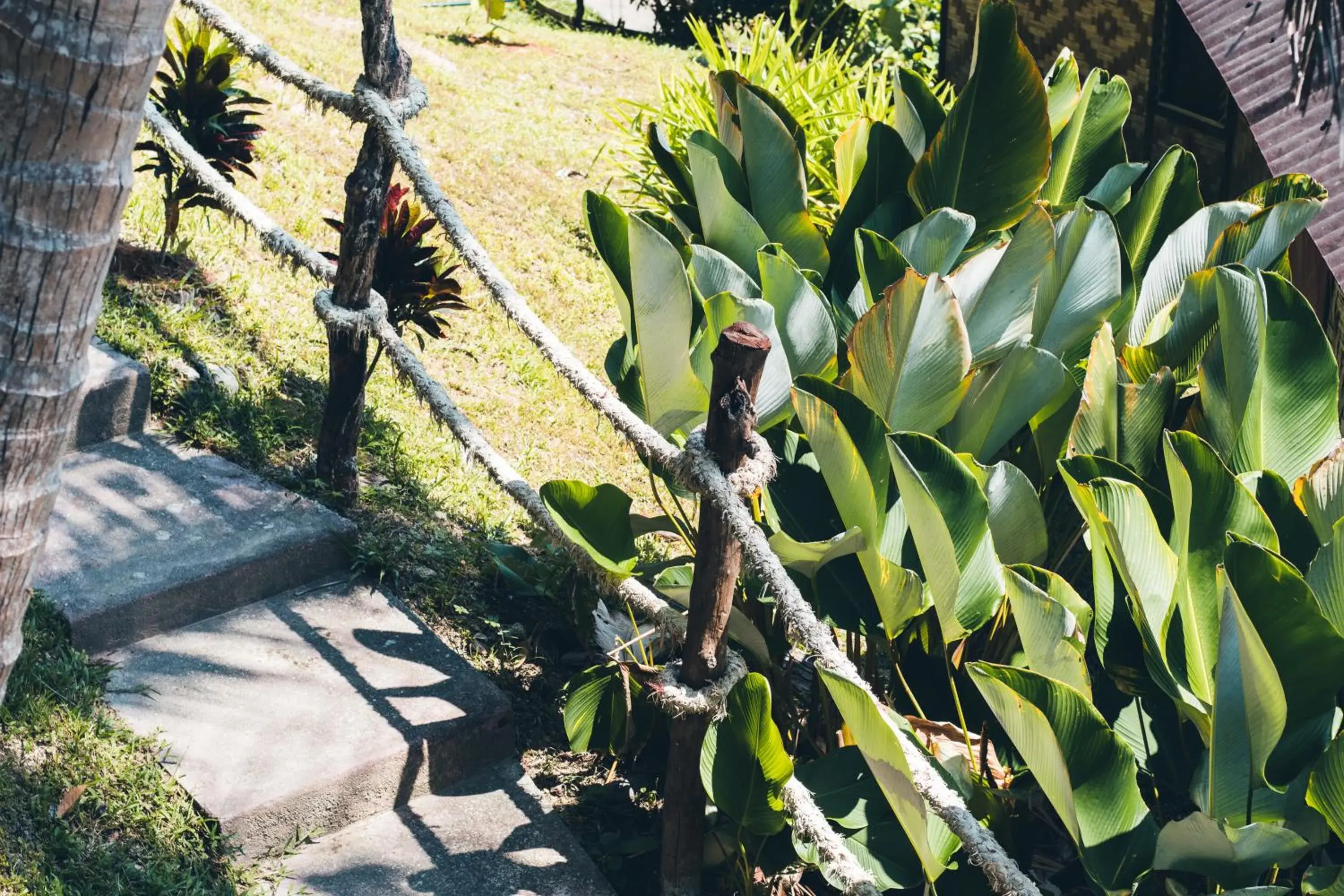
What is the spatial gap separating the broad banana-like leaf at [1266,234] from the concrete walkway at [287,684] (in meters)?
2.03

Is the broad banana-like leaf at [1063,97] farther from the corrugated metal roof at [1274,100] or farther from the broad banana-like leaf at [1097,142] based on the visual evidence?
the corrugated metal roof at [1274,100]

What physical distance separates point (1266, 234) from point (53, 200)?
102 inches

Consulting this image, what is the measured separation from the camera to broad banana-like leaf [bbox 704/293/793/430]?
104 inches

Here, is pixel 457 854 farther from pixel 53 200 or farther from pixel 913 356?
pixel 53 200

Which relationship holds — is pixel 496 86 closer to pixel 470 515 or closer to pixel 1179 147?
pixel 470 515

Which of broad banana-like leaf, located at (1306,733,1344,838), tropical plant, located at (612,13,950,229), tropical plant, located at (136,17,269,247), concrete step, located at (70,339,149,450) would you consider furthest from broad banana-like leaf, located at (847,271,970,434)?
tropical plant, located at (612,13,950,229)

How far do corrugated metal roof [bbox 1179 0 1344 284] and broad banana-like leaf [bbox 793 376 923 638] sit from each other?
4.48 ft

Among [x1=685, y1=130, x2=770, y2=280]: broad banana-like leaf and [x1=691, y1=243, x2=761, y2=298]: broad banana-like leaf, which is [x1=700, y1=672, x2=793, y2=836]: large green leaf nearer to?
[x1=691, y1=243, x2=761, y2=298]: broad banana-like leaf

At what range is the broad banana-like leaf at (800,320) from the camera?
9.32ft

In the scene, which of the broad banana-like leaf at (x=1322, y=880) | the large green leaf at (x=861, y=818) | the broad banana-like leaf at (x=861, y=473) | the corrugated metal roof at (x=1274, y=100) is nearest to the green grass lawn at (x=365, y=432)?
the large green leaf at (x=861, y=818)

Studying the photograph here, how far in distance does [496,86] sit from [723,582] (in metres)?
6.66

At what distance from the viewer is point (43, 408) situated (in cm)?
146

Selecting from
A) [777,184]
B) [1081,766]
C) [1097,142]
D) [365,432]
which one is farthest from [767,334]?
[365,432]

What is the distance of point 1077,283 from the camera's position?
2992mm
